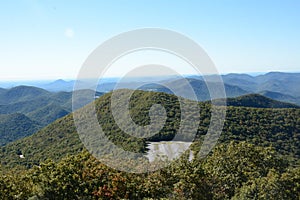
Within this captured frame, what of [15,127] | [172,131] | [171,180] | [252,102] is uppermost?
[171,180]

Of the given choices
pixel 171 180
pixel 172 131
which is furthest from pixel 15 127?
pixel 171 180

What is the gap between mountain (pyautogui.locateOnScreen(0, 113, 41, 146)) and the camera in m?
151

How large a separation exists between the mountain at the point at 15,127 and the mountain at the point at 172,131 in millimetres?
79753

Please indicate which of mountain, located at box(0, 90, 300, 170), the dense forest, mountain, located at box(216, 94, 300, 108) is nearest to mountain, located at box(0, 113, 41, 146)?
mountain, located at box(0, 90, 300, 170)

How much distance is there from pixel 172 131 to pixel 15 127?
429ft

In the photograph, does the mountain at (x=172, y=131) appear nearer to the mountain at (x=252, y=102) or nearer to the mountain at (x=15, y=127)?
the mountain at (x=252, y=102)

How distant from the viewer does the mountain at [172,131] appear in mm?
56656

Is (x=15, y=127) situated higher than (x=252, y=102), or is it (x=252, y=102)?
(x=252, y=102)

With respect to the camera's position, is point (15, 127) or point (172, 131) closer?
point (172, 131)

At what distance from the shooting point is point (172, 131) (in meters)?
54.5

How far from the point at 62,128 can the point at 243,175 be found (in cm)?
6451

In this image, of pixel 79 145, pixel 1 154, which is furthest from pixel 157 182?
pixel 1 154

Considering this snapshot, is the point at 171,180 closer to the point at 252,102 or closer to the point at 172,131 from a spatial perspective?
the point at 172,131

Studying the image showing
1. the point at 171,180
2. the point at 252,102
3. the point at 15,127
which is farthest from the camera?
the point at 15,127
